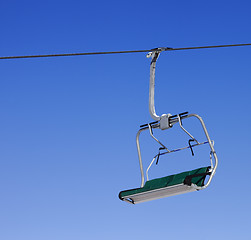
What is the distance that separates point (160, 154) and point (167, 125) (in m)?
0.89

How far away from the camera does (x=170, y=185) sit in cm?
1186

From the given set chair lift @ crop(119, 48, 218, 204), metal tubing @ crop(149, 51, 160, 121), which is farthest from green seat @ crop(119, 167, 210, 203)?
metal tubing @ crop(149, 51, 160, 121)

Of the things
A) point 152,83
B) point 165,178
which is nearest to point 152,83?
point 152,83

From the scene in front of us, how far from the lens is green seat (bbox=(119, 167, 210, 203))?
1177 centimetres

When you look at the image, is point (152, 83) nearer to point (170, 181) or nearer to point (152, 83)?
point (152, 83)

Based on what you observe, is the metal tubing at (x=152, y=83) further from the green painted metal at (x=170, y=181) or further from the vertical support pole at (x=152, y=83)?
the green painted metal at (x=170, y=181)

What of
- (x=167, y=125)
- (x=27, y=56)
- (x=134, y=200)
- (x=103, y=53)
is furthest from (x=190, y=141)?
(x=27, y=56)

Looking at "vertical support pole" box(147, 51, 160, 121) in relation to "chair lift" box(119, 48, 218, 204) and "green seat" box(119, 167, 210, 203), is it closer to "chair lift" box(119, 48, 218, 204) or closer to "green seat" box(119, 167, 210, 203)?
"chair lift" box(119, 48, 218, 204)

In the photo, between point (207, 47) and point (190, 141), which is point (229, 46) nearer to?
point (207, 47)

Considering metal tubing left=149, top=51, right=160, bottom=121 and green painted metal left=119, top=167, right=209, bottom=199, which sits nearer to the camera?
green painted metal left=119, top=167, right=209, bottom=199

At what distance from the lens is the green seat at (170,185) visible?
11773 millimetres

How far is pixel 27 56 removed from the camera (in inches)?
500

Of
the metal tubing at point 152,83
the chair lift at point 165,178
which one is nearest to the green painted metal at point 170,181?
the chair lift at point 165,178

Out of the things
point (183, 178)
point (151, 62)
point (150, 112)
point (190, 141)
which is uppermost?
point (151, 62)
